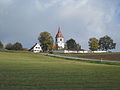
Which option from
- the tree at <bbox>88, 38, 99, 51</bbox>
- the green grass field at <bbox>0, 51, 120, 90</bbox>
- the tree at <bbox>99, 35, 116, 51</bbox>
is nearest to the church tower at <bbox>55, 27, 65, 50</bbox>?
the tree at <bbox>99, 35, 116, 51</bbox>

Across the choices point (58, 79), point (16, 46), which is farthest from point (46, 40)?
point (58, 79)

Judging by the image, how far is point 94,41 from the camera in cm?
13488

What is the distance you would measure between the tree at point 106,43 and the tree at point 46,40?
4487 centimetres

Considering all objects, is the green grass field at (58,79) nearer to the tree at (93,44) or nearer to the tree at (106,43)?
the tree at (93,44)

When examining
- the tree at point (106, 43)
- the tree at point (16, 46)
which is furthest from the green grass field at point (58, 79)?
the tree at point (106, 43)

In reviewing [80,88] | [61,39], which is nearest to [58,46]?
[61,39]

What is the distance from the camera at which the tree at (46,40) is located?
119 metres

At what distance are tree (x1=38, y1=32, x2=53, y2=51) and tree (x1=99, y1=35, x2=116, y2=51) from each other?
147ft

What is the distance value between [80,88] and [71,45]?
540ft

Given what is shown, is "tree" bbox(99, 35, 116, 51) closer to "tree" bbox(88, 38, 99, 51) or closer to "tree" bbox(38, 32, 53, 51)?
"tree" bbox(88, 38, 99, 51)

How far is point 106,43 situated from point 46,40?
49.1 m

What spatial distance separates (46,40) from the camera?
395 feet

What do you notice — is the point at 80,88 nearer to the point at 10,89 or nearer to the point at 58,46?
the point at 10,89

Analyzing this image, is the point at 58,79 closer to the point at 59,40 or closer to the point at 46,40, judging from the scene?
the point at 46,40
